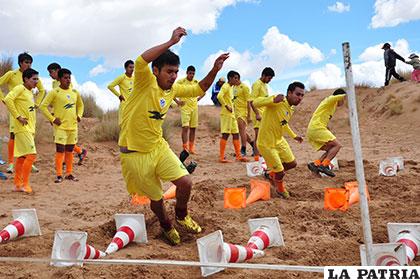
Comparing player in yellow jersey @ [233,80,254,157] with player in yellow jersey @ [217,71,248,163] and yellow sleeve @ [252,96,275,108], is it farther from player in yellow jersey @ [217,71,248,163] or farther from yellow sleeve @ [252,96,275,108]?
yellow sleeve @ [252,96,275,108]

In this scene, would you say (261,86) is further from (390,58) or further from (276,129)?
(390,58)

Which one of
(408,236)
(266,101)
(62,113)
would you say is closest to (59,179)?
(62,113)

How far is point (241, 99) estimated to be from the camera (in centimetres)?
1088

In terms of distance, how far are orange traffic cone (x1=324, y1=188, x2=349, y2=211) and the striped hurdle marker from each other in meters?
1.65

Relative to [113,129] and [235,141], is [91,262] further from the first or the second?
[113,129]

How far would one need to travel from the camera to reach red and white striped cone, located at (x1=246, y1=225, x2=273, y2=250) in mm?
4246

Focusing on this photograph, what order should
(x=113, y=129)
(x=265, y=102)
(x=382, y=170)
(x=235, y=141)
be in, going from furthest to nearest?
1. (x=113, y=129)
2. (x=235, y=141)
3. (x=382, y=170)
4. (x=265, y=102)

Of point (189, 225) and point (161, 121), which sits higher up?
point (161, 121)

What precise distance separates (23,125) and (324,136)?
186 inches

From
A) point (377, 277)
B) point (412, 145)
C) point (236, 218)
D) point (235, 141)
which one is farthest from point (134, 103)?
point (412, 145)

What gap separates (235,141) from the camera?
10.7 metres

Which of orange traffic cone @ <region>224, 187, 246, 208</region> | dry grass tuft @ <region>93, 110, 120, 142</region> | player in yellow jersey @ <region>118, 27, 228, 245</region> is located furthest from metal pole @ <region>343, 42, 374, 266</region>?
dry grass tuft @ <region>93, 110, 120, 142</region>

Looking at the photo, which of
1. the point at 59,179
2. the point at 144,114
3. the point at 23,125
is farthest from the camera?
the point at 59,179

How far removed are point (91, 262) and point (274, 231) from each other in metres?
1.61
